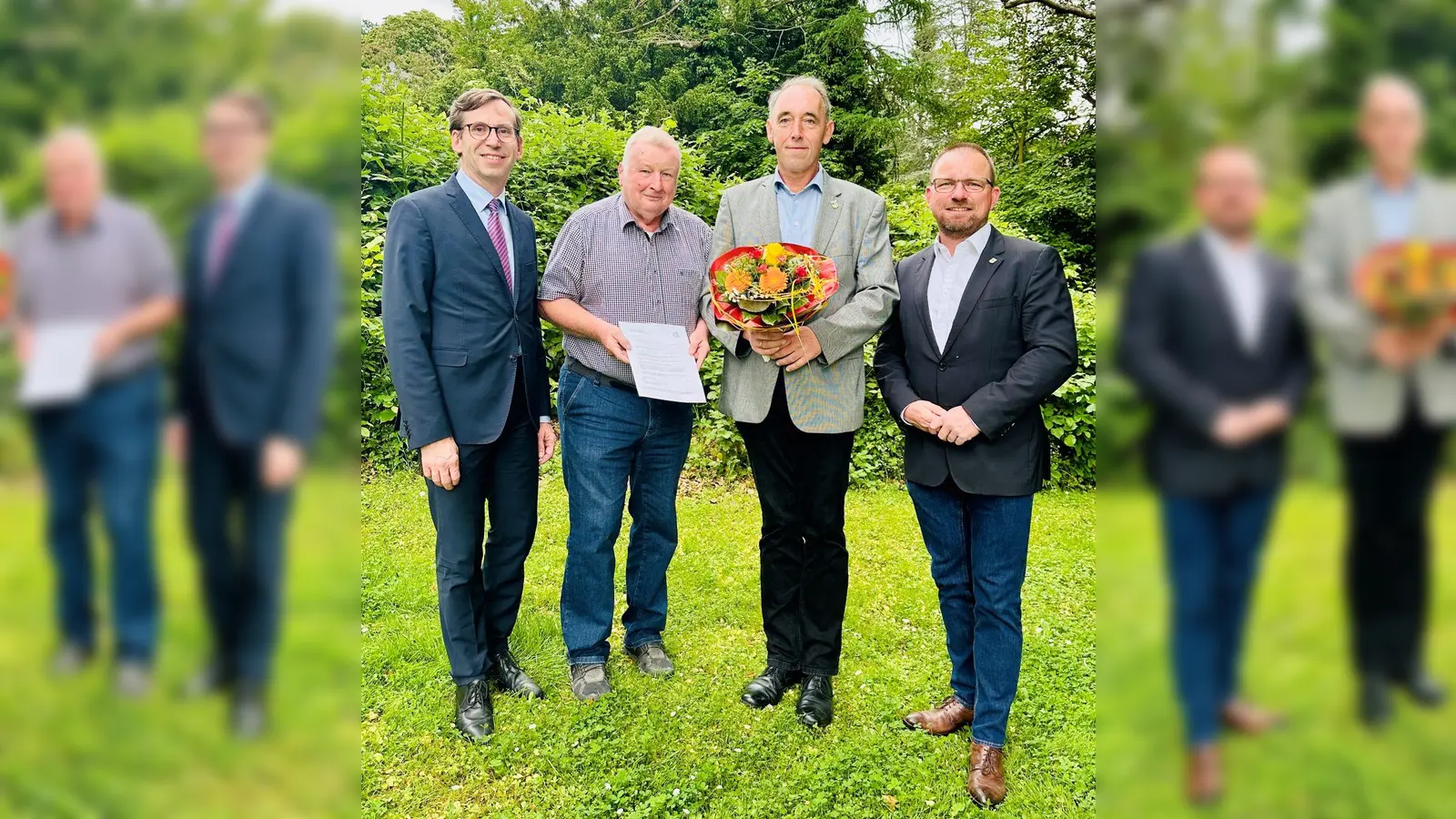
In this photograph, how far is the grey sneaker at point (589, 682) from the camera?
3.92m

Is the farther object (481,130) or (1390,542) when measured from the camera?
(481,130)

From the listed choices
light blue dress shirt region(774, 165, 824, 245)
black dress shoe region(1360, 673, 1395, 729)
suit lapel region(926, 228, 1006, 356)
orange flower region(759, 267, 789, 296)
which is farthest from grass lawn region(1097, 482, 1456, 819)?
light blue dress shirt region(774, 165, 824, 245)

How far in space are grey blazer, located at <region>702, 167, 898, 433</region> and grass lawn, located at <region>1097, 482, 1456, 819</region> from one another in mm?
2823

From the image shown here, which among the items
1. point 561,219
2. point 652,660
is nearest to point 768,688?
point 652,660

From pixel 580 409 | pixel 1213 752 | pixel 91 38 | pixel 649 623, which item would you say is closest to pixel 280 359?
pixel 91 38

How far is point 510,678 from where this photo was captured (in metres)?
4.01

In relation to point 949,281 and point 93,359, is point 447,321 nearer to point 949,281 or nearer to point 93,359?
point 949,281

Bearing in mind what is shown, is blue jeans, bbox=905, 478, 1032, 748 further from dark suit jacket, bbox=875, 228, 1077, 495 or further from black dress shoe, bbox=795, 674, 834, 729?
black dress shoe, bbox=795, 674, 834, 729

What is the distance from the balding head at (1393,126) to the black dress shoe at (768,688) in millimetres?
3698

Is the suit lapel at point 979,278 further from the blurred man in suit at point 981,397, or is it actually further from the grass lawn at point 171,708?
the grass lawn at point 171,708

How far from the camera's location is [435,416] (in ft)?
11.1

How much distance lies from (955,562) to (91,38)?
10.6ft

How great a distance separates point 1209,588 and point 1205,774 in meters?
0.16

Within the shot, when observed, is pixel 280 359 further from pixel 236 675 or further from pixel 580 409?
pixel 580 409
